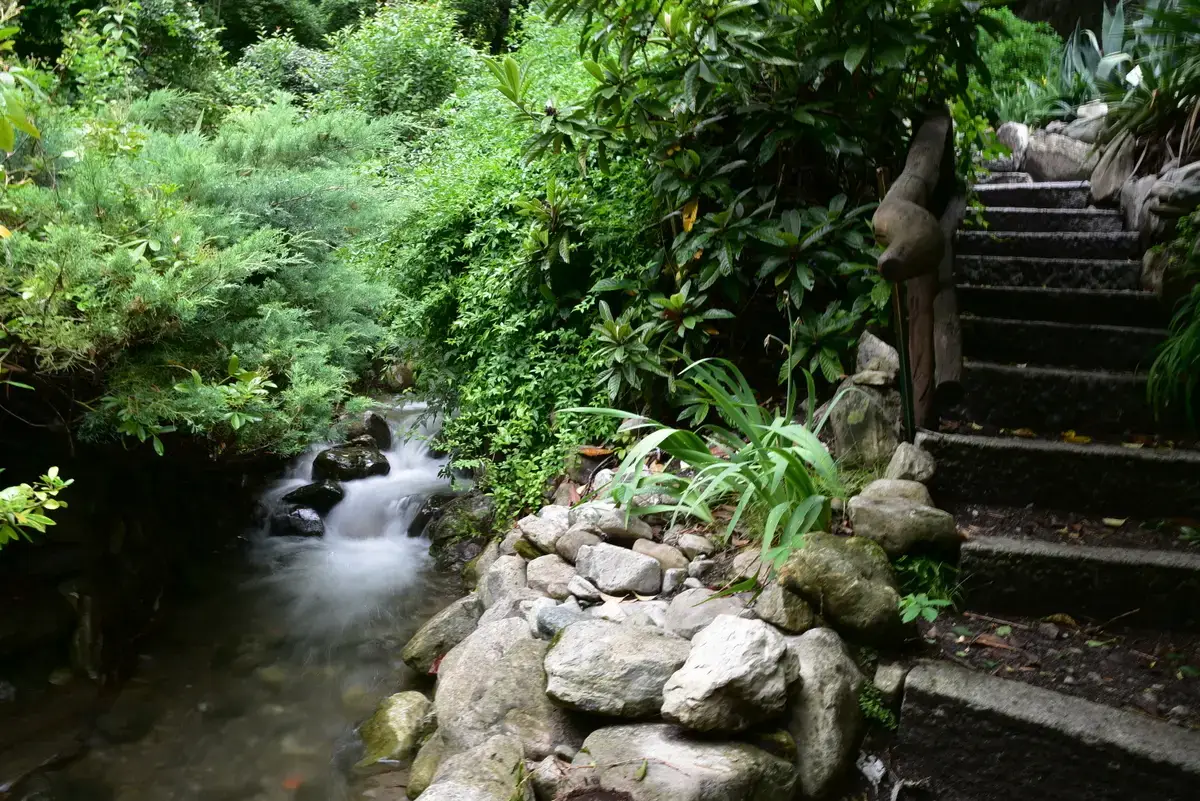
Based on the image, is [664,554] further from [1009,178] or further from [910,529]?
[1009,178]

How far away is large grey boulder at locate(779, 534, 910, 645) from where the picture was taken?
7.47 feet

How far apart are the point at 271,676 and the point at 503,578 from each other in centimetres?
143

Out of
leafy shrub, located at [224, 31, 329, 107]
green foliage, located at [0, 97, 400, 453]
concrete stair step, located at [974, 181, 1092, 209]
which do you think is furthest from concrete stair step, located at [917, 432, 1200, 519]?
leafy shrub, located at [224, 31, 329, 107]

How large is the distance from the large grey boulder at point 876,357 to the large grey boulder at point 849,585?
0.90 metres

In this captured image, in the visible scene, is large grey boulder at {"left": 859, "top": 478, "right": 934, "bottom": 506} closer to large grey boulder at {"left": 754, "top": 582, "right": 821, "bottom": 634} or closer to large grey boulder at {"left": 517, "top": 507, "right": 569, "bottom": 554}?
large grey boulder at {"left": 754, "top": 582, "right": 821, "bottom": 634}

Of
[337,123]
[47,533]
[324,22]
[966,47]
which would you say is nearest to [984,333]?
[966,47]

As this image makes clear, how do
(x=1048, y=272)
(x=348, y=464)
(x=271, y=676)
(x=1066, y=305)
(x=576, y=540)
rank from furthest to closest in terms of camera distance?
(x=348, y=464), (x=271, y=676), (x=1048, y=272), (x=1066, y=305), (x=576, y=540)

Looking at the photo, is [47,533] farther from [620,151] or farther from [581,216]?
[620,151]

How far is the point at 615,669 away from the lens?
232cm

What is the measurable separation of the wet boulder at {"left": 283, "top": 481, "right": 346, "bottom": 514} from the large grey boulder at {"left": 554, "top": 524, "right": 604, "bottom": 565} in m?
3.27

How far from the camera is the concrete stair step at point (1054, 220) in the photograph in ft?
13.7

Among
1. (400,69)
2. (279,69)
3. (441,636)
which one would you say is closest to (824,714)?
(441,636)

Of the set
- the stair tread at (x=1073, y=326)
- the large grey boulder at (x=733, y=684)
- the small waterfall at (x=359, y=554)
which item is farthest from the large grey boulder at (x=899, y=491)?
the small waterfall at (x=359, y=554)

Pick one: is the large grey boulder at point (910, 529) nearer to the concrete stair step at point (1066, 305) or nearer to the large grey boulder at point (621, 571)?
the large grey boulder at point (621, 571)
